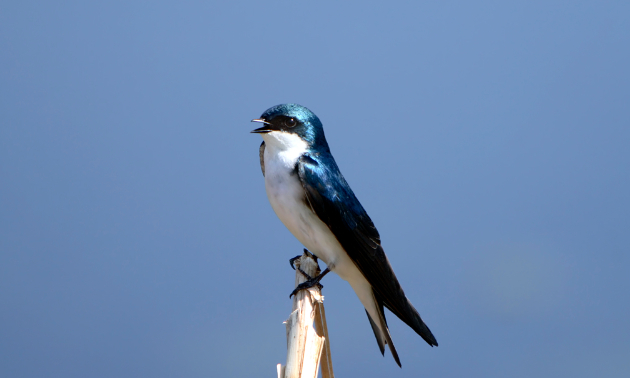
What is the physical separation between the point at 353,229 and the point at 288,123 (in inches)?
14.8

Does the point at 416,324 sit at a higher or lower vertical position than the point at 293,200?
lower

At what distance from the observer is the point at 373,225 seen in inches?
86.7

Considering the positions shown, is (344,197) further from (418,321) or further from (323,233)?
(418,321)

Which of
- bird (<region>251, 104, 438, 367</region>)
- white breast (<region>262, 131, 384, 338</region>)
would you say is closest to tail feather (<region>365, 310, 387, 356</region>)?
bird (<region>251, 104, 438, 367</region>)

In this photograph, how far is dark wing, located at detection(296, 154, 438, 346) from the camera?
2090 millimetres

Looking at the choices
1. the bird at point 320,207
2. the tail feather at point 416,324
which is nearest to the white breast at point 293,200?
the bird at point 320,207

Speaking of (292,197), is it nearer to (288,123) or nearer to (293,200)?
(293,200)

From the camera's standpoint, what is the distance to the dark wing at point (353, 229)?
6.86 ft

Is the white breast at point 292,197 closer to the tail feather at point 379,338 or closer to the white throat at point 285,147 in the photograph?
the white throat at point 285,147

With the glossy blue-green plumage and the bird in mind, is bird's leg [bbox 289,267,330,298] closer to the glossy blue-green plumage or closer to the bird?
the bird

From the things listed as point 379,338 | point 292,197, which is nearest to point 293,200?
point 292,197

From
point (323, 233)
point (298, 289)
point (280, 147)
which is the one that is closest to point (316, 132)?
point (280, 147)

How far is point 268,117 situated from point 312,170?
0.70 feet

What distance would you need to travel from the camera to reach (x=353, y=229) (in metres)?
2.14
